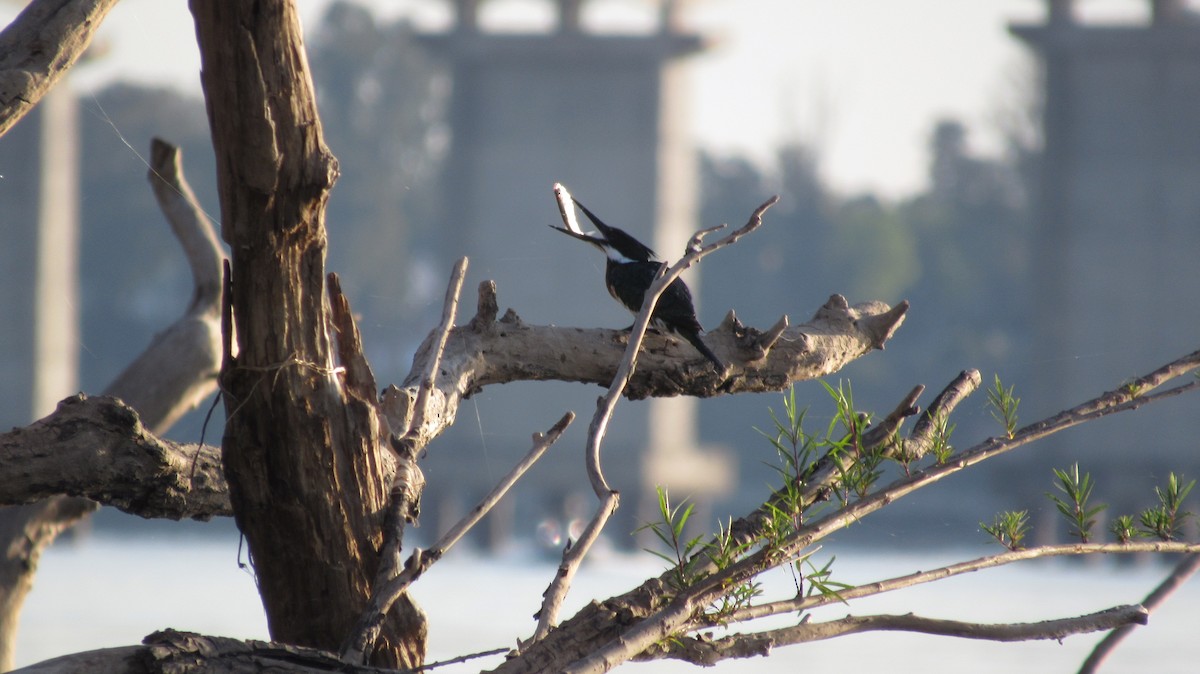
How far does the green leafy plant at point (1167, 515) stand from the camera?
221 cm

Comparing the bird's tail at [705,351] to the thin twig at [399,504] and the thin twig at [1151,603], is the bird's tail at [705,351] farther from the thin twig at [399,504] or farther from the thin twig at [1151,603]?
the thin twig at [1151,603]

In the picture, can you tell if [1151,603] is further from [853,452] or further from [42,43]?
[42,43]

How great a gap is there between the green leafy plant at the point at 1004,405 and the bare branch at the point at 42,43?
5.61 ft

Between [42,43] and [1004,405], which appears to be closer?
[1004,405]

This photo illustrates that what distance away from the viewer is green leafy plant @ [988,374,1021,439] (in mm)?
2204

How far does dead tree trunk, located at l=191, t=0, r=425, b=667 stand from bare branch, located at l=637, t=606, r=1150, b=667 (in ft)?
1.49

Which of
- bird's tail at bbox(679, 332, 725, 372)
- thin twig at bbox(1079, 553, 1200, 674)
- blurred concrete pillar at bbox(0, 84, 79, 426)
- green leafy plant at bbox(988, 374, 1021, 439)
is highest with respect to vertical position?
blurred concrete pillar at bbox(0, 84, 79, 426)

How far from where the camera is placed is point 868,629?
2055 mm

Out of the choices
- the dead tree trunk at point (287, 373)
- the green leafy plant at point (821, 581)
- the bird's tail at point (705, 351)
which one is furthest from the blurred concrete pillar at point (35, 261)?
the green leafy plant at point (821, 581)

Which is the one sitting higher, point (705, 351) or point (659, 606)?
point (705, 351)

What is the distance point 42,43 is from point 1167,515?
2.10m

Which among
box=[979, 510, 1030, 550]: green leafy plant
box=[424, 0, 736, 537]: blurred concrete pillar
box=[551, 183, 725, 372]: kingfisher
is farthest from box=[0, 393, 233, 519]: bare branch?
box=[424, 0, 736, 537]: blurred concrete pillar

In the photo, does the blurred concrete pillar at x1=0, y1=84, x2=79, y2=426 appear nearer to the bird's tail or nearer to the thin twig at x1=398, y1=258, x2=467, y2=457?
the bird's tail

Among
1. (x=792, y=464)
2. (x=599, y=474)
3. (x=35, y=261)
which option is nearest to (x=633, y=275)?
(x=792, y=464)
